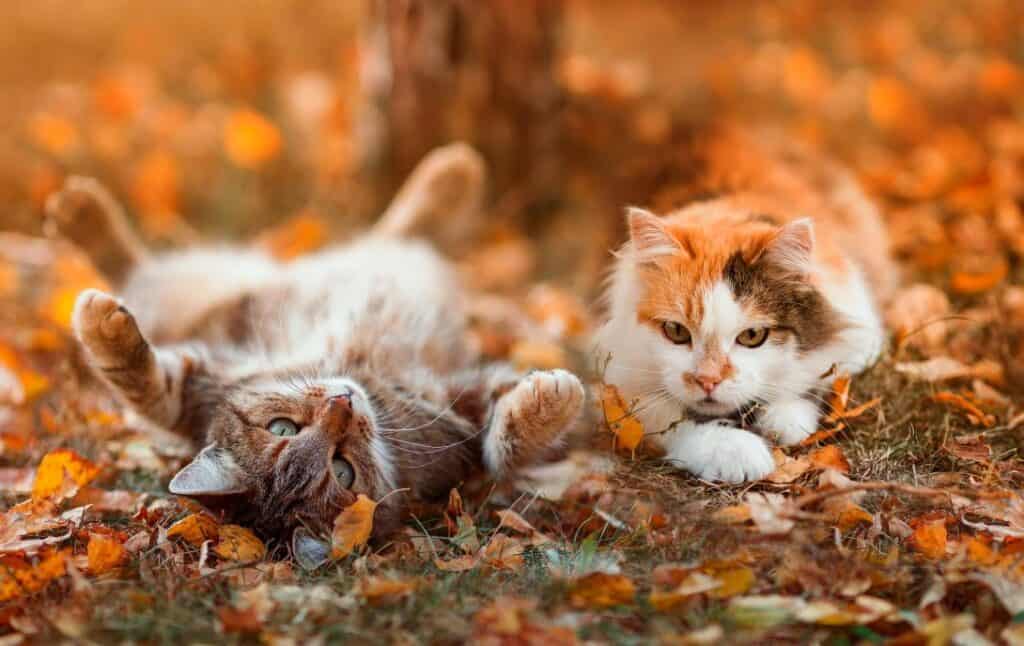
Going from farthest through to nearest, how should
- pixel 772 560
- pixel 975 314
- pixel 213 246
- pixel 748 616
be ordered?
1. pixel 213 246
2. pixel 975 314
3. pixel 772 560
4. pixel 748 616

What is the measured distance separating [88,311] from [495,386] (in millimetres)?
1322

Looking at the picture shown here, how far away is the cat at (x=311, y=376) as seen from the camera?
2795mm

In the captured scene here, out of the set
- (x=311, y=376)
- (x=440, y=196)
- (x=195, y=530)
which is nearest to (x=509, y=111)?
(x=440, y=196)

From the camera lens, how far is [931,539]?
2350 millimetres

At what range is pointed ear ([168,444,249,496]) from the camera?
2.64m

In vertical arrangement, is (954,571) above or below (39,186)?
below

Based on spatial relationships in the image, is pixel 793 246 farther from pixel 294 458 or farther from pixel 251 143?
pixel 251 143

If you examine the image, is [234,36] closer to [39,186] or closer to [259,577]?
[39,186]

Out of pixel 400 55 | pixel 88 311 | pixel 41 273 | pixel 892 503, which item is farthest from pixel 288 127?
pixel 892 503

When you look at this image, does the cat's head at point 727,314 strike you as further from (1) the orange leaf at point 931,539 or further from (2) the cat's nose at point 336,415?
(2) the cat's nose at point 336,415

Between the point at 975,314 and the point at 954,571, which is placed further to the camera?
the point at 975,314

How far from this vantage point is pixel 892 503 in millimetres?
2514

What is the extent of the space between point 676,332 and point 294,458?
1151 millimetres

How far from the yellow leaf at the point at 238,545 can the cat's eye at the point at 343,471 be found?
29 cm
